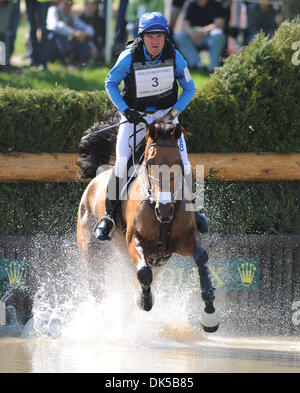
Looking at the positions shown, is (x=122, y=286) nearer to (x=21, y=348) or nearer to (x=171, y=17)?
(x=21, y=348)

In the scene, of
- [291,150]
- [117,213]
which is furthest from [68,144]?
[291,150]

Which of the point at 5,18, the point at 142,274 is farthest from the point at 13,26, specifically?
the point at 142,274

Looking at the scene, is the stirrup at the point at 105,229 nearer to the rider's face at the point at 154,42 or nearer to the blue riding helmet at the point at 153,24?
the rider's face at the point at 154,42

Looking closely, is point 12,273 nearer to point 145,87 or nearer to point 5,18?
point 145,87

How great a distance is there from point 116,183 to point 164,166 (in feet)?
3.69

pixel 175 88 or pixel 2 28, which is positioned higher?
pixel 2 28

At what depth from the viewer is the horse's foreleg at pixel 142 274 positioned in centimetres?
698

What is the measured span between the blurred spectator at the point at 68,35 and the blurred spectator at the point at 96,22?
403 millimetres

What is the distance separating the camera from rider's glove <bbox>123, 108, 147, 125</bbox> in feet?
24.0

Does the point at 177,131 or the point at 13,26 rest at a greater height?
the point at 13,26

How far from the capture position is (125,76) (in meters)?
7.64

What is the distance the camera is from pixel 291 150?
9070 mm

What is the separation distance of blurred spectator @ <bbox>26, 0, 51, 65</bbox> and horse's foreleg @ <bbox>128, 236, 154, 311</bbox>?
6081 millimetres
